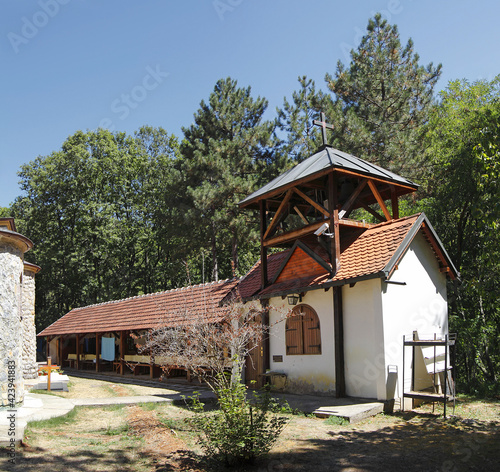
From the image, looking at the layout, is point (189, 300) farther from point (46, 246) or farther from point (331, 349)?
point (46, 246)

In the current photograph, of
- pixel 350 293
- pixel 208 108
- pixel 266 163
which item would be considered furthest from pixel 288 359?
pixel 208 108

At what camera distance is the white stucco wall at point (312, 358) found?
1149cm

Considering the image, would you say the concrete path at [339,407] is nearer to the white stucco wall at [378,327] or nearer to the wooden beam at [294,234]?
the white stucco wall at [378,327]

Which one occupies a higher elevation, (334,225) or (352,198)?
(352,198)

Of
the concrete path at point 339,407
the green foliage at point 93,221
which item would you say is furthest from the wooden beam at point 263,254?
the green foliage at point 93,221

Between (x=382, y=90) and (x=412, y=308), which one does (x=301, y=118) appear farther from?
(x=412, y=308)

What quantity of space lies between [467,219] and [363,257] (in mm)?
8034

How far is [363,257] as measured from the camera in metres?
11.6

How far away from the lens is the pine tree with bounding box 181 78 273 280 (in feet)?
78.1

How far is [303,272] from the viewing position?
42.2ft

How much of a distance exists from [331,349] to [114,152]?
29.5m

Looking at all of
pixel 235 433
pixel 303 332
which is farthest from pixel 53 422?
pixel 303 332

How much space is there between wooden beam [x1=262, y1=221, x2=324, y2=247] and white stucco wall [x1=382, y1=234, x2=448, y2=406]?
2.39 meters

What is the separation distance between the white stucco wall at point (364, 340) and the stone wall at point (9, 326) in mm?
7244
